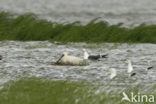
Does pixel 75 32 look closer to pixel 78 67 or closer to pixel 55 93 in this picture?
pixel 78 67

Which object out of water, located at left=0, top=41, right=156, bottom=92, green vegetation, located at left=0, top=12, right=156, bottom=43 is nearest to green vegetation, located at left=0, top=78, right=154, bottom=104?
water, located at left=0, top=41, right=156, bottom=92

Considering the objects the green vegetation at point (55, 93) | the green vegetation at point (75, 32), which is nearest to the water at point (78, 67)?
the green vegetation at point (55, 93)

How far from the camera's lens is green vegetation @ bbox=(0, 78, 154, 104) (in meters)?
15.4

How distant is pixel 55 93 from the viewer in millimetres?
16203

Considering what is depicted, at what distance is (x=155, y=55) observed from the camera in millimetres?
24844

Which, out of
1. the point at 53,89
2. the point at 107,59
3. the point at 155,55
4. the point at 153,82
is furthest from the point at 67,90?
the point at 155,55

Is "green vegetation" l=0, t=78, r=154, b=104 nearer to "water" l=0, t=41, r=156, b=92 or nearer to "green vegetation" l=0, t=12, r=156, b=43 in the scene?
"water" l=0, t=41, r=156, b=92

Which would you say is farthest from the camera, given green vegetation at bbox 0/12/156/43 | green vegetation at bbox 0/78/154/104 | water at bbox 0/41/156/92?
green vegetation at bbox 0/12/156/43

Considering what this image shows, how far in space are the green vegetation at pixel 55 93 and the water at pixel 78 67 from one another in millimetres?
648

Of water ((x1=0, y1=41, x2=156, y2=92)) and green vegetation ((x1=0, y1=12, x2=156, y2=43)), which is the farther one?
green vegetation ((x1=0, y1=12, x2=156, y2=43))

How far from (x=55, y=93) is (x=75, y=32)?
549 inches

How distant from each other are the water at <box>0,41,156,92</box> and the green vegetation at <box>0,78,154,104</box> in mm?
648

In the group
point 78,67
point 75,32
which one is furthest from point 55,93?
point 75,32

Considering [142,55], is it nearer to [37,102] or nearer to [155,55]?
[155,55]
